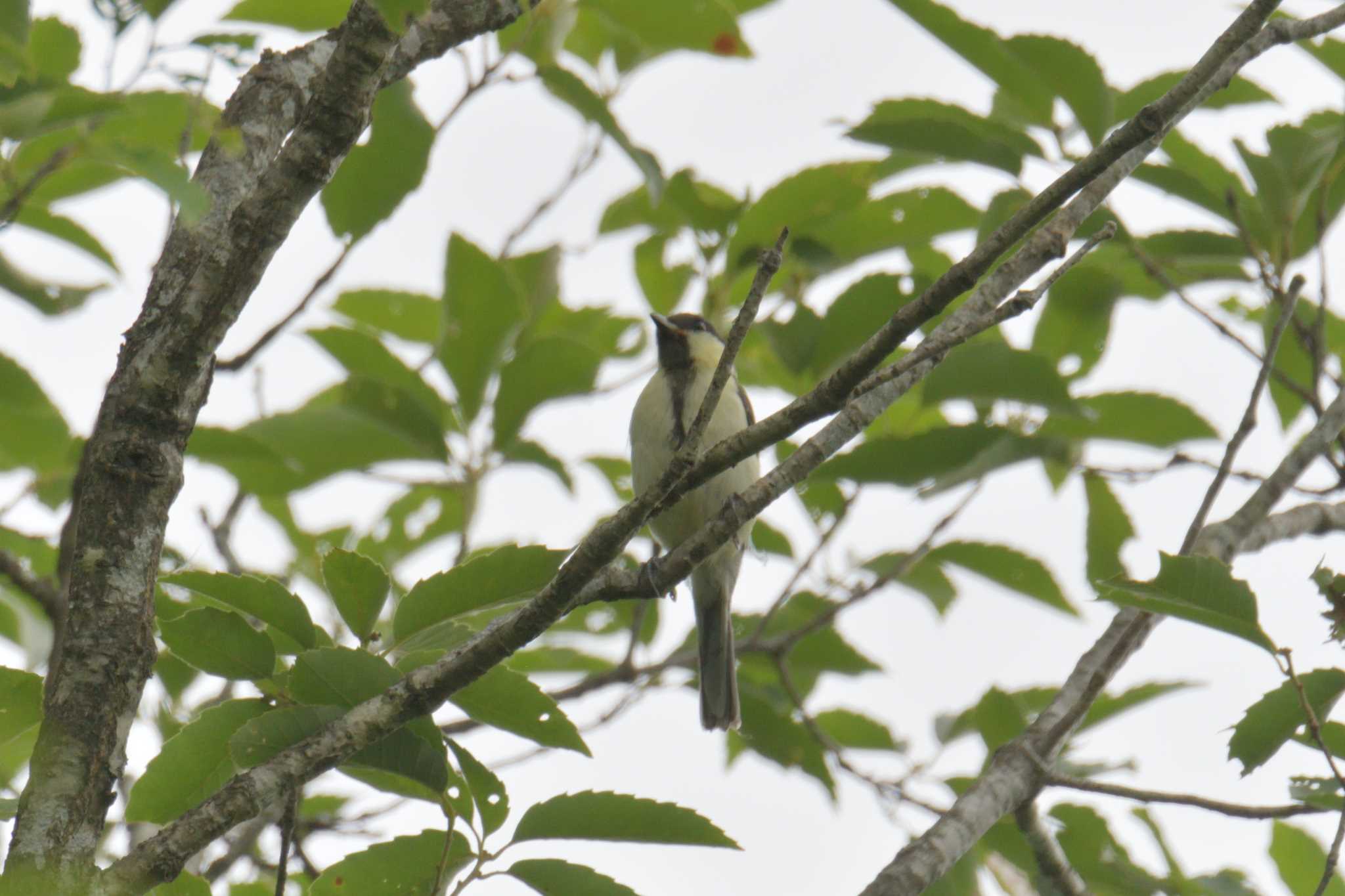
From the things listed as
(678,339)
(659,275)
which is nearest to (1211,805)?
(659,275)

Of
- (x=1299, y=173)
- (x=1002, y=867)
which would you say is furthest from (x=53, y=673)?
(x=1299, y=173)

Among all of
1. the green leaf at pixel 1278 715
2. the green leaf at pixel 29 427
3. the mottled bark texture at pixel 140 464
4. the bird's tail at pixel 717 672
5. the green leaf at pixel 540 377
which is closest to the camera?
the mottled bark texture at pixel 140 464

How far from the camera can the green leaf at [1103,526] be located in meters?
4.77

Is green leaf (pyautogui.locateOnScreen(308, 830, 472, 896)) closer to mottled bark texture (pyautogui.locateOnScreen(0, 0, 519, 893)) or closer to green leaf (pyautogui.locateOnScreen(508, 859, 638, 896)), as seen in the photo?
green leaf (pyautogui.locateOnScreen(508, 859, 638, 896))

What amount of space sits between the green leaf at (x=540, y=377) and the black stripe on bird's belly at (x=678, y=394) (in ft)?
3.95

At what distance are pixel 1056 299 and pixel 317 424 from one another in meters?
2.60

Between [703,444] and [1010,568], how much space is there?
60.2 inches

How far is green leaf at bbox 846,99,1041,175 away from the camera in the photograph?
14.2ft

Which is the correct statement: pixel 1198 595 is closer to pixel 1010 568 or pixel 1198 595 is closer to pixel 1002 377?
pixel 1002 377

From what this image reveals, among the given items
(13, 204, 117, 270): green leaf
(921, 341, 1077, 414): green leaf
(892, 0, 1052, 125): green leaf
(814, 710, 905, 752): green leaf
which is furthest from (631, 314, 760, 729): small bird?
(13, 204, 117, 270): green leaf

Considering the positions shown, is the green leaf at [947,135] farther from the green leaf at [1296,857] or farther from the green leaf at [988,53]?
the green leaf at [1296,857]

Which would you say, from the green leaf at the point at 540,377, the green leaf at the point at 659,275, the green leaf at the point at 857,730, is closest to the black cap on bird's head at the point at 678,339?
the green leaf at the point at 659,275

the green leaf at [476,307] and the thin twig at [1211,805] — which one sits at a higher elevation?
the green leaf at [476,307]

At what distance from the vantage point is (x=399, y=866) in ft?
9.68
